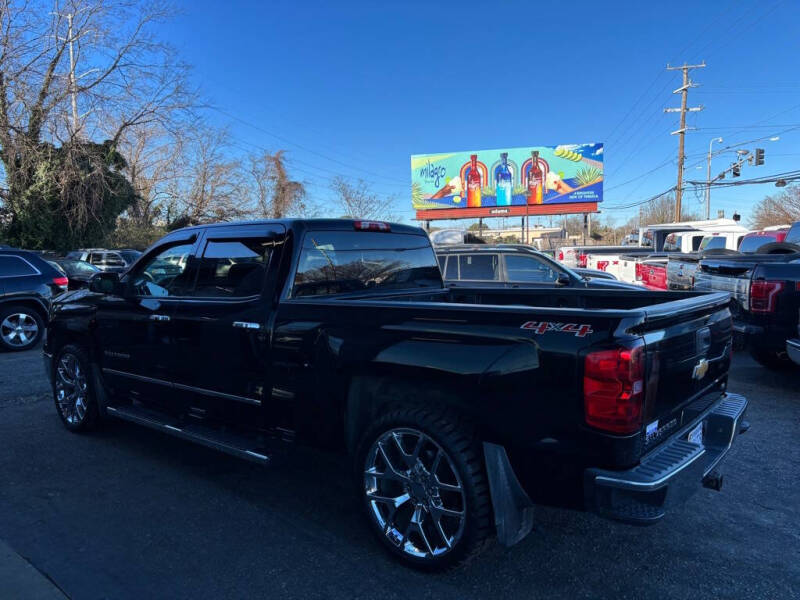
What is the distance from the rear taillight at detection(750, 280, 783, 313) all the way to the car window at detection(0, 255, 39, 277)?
11.3m

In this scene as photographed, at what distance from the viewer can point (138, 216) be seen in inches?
1357

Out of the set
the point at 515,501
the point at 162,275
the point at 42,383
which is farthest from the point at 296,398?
the point at 42,383

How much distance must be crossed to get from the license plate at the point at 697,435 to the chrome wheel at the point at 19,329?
10695mm

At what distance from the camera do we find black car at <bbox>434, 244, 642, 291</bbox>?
960 centimetres

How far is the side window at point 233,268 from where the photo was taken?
369 centimetres

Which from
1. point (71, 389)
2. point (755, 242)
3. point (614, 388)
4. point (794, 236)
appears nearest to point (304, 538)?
point (614, 388)

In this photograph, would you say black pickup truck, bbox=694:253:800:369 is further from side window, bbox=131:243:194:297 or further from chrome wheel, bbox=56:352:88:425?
chrome wheel, bbox=56:352:88:425

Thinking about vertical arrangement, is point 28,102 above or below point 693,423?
above

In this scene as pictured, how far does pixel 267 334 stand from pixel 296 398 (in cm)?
45

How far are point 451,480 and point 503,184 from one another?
46.8 metres

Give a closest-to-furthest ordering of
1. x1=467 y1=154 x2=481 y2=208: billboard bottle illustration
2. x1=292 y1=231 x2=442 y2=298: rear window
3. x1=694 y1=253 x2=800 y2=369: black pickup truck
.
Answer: x1=292 y1=231 x2=442 y2=298: rear window
x1=694 y1=253 x2=800 y2=369: black pickup truck
x1=467 y1=154 x2=481 y2=208: billboard bottle illustration

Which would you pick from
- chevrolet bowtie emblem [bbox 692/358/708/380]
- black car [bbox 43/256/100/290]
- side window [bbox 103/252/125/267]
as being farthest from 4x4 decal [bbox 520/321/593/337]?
side window [bbox 103/252/125/267]

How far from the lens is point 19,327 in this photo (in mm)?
9656

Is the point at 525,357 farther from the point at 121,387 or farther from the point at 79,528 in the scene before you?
the point at 121,387
